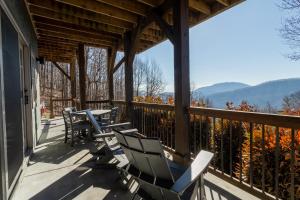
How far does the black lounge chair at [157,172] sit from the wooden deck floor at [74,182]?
0.74 meters

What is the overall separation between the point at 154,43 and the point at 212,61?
1356 inches

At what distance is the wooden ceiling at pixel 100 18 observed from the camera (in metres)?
4.26

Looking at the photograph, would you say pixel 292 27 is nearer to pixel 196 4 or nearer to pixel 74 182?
pixel 196 4

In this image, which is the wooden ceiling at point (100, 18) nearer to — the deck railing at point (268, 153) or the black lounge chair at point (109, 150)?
the deck railing at point (268, 153)

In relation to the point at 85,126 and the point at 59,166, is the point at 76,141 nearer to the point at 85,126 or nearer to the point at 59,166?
the point at 85,126

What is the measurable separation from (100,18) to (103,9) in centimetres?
58

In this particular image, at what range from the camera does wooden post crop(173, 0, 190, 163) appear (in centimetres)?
353

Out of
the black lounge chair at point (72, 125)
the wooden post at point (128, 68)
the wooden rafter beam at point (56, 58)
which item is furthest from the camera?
the wooden rafter beam at point (56, 58)

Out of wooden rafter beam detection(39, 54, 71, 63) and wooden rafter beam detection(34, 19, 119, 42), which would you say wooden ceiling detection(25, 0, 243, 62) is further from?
wooden rafter beam detection(39, 54, 71, 63)

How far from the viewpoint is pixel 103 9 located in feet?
14.8

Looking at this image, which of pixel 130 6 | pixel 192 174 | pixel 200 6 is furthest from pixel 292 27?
pixel 192 174

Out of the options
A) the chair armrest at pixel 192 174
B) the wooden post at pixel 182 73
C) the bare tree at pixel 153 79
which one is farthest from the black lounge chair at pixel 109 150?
the bare tree at pixel 153 79

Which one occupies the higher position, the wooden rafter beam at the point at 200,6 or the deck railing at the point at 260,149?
the wooden rafter beam at the point at 200,6

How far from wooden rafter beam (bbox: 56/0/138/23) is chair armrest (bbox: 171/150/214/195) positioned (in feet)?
11.7
